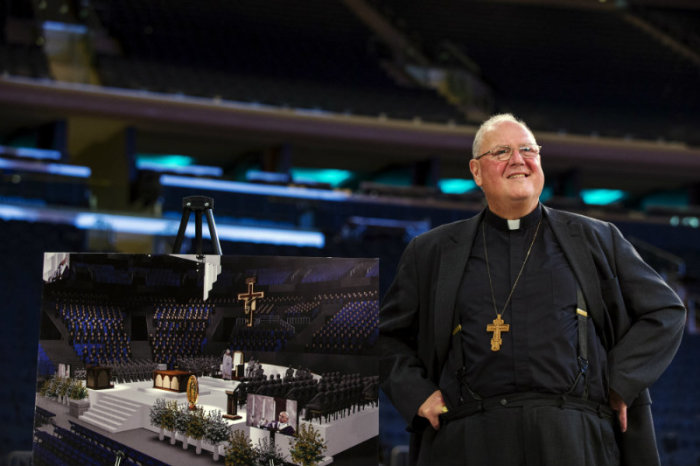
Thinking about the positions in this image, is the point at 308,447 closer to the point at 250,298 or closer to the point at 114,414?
the point at 250,298

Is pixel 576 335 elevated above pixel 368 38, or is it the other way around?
pixel 368 38

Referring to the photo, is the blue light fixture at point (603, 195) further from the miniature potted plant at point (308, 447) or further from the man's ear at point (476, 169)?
the miniature potted plant at point (308, 447)

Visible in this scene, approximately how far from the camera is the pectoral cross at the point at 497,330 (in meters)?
1.78

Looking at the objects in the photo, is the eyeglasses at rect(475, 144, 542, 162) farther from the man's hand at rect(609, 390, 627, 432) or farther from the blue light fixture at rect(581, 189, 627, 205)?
the blue light fixture at rect(581, 189, 627, 205)

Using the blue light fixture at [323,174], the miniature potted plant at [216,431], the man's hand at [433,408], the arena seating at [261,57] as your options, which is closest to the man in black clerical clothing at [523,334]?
the man's hand at [433,408]

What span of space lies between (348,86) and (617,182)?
4.82m

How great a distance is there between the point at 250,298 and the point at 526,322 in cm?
66

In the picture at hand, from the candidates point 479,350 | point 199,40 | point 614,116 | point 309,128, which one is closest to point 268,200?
point 309,128

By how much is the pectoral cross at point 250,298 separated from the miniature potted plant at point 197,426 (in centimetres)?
23

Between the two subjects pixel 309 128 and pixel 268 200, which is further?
pixel 309 128

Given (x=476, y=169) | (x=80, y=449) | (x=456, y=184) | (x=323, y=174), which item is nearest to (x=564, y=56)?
(x=456, y=184)

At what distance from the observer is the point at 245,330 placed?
5.57 feet

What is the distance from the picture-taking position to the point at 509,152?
6.20 ft

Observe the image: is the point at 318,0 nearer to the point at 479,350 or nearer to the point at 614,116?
the point at 614,116
